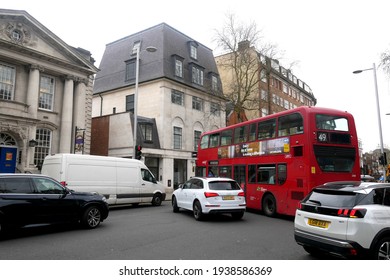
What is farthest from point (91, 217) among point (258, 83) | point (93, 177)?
point (258, 83)

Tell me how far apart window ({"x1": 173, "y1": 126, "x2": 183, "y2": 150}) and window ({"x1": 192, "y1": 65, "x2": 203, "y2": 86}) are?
225 inches

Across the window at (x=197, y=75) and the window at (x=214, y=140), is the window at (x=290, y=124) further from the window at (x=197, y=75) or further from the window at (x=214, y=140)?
the window at (x=197, y=75)

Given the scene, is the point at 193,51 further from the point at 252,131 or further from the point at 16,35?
the point at 252,131

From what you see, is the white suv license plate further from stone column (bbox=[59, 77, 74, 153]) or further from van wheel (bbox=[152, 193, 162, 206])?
stone column (bbox=[59, 77, 74, 153])

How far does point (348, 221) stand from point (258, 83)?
3334 centimetres

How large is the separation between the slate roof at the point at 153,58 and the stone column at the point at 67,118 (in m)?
8.81

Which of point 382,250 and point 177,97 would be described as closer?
point 382,250

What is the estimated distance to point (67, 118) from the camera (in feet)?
73.5

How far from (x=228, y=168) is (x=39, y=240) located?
32.4 ft

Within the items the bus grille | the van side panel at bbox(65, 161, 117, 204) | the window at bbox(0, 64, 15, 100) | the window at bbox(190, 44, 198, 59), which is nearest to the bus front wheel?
the bus grille

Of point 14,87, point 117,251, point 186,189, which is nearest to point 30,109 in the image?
point 14,87

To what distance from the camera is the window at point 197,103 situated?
32688mm

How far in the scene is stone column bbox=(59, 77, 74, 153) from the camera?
2214 cm

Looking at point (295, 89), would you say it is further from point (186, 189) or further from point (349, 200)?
point (349, 200)
